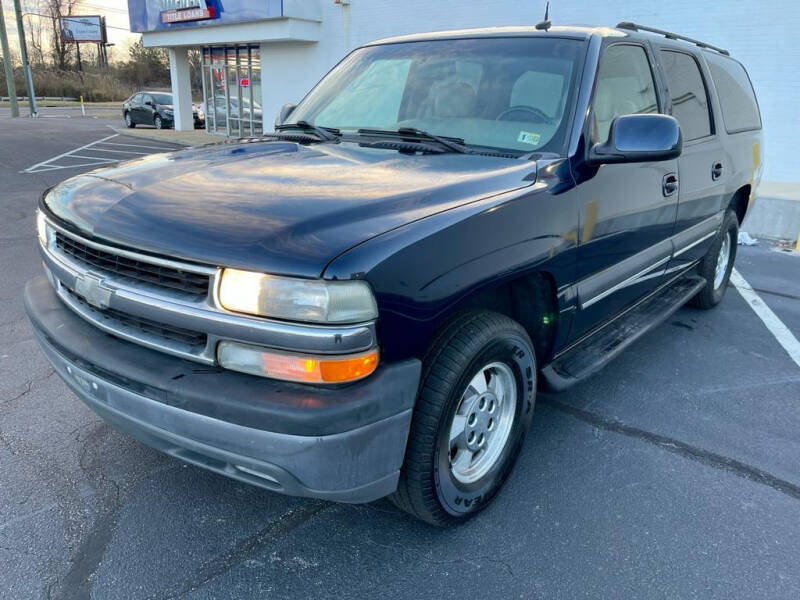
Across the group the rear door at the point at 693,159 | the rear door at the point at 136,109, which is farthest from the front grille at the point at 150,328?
the rear door at the point at 136,109

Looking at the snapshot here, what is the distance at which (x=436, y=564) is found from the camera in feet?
7.62

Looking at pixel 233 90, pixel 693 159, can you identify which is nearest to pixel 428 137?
pixel 693 159

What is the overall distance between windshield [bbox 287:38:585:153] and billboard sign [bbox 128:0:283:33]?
14.6m

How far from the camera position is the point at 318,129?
11.2ft

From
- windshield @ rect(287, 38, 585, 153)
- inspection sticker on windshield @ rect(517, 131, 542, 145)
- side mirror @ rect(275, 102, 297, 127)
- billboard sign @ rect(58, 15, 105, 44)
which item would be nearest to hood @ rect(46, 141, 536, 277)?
inspection sticker on windshield @ rect(517, 131, 542, 145)

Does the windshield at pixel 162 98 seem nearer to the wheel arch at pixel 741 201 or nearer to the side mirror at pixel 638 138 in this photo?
the wheel arch at pixel 741 201

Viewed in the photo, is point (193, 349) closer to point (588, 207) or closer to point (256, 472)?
point (256, 472)

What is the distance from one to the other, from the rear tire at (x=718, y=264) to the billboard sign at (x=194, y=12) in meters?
14.5

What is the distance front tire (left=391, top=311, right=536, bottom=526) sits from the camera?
2.15 metres

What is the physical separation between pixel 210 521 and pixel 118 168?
1.58 m

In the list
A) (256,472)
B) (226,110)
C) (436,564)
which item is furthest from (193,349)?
(226,110)

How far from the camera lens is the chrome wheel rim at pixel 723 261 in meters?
5.21

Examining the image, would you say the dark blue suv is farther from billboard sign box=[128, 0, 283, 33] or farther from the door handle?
billboard sign box=[128, 0, 283, 33]

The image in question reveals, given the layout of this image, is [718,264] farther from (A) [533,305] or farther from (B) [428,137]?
(B) [428,137]
